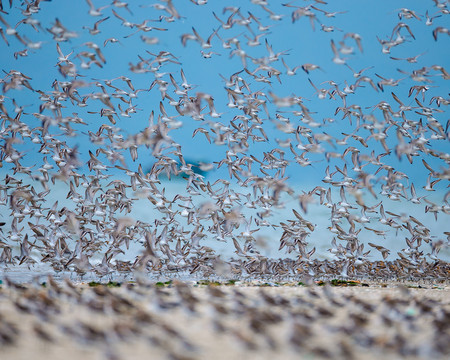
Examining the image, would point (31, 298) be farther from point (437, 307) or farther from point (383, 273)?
point (383, 273)

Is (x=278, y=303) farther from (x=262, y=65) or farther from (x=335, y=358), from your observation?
(x=262, y=65)

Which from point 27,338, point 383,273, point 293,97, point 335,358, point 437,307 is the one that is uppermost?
point 293,97

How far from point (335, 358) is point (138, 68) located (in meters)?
10.5

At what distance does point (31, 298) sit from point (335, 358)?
490 cm

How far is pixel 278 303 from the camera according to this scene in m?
8.88

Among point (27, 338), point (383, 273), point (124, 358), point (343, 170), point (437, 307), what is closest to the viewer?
point (124, 358)

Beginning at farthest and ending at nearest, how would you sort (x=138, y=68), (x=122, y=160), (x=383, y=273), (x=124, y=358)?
(x=383, y=273), (x=122, y=160), (x=138, y=68), (x=124, y=358)

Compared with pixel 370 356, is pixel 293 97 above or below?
above

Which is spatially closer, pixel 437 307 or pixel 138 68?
pixel 437 307

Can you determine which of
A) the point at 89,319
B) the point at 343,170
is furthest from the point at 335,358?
the point at 343,170

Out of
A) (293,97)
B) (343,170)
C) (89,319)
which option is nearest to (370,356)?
(89,319)

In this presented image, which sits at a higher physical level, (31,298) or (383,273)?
(31,298)

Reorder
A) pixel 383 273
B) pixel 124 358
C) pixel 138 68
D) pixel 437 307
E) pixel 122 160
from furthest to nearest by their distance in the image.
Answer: pixel 383 273 → pixel 122 160 → pixel 138 68 → pixel 437 307 → pixel 124 358

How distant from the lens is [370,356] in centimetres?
721
